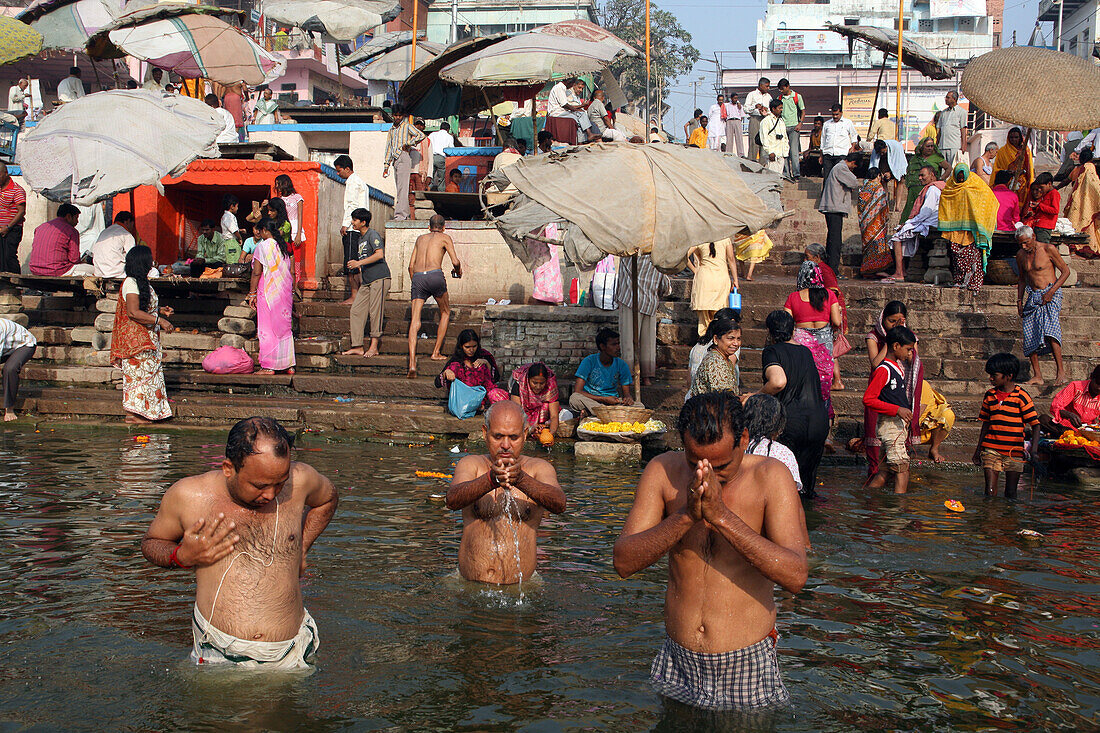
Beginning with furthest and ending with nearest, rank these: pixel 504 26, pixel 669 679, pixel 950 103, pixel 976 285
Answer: pixel 504 26
pixel 950 103
pixel 976 285
pixel 669 679

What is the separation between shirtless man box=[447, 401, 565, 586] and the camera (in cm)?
498

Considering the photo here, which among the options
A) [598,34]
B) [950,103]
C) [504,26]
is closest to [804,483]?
[598,34]

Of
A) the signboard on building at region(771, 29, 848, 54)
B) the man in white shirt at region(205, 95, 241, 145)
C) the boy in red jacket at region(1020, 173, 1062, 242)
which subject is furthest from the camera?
the signboard on building at region(771, 29, 848, 54)

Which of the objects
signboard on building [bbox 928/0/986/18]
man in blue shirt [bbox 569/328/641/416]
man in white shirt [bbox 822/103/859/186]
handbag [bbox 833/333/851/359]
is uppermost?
signboard on building [bbox 928/0/986/18]

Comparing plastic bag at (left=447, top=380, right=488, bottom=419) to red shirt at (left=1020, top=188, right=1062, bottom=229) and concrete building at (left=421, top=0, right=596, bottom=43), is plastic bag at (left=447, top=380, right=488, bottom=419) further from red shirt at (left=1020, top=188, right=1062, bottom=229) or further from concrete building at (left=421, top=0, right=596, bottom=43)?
concrete building at (left=421, top=0, right=596, bottom=43)

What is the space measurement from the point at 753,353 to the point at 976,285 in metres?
3.49

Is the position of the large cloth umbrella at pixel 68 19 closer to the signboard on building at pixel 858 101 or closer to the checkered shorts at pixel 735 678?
the checkered shorts at pixel 735 678

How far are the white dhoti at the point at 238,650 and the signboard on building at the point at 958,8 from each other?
2061 inches

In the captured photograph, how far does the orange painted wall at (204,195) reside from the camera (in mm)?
14914

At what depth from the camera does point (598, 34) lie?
47.4ft

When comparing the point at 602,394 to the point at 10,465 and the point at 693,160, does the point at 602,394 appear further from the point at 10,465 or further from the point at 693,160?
the point at 10,465

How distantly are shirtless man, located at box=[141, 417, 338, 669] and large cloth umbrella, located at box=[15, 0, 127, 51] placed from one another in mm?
15059

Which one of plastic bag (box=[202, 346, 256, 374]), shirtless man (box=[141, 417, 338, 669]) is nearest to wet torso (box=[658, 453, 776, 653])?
shirtless man (box=[141, 417, 338, 669])

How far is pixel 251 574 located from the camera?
404cm
